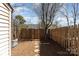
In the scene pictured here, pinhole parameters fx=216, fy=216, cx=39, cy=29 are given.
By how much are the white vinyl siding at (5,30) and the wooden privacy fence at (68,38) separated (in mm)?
860

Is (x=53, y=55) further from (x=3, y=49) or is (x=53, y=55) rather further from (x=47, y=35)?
(x=3, y=49)

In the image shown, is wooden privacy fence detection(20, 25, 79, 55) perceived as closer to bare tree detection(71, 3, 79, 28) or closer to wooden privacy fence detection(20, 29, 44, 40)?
wooden privacy fence detection(20, 29, 44, 40)

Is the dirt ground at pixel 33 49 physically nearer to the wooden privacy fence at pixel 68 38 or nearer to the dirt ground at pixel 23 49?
the dirt ground at pixel 23 49

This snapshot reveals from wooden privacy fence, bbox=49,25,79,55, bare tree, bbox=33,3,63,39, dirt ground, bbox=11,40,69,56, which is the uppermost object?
bare tree, bbox=33,3,63,39

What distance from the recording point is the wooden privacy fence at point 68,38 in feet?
13.9

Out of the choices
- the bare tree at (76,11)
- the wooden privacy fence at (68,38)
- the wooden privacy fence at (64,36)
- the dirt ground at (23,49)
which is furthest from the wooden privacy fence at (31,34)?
the bare tree at (76,11)

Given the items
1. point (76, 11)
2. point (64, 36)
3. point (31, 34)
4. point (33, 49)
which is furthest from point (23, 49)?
point (76, 11)

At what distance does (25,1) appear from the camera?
4.21 m

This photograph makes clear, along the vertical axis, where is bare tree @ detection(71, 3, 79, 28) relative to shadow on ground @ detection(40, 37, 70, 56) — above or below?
above

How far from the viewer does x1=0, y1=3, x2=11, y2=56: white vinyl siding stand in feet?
14.0

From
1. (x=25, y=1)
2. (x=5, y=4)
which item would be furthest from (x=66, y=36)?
(x=5, y=4)

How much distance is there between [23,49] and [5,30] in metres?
0.52

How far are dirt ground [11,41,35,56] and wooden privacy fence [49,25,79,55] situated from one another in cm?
46

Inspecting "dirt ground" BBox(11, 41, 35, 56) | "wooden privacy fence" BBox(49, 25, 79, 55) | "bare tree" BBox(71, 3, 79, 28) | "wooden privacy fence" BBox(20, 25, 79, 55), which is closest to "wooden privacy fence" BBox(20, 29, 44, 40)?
"wooden privacy fence" BBox(20, 25, 79, 55)
